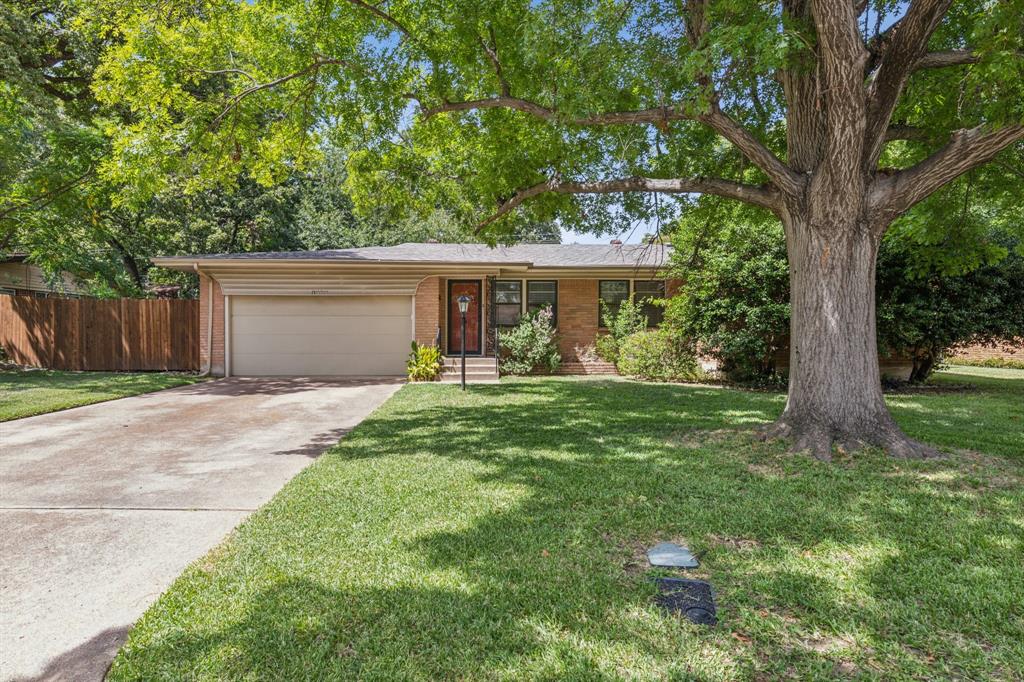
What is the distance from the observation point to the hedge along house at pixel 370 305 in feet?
43.2

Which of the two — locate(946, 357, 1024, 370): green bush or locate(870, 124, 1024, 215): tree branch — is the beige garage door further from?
locate(946, 357, 1024, 370): green bush

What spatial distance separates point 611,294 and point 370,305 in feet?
21.4

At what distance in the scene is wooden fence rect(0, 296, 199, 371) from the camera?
14.3 meters

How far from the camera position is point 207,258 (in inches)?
501

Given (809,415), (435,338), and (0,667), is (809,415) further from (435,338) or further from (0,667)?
(435,338)

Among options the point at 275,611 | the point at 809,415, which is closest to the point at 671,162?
the point at 809,415

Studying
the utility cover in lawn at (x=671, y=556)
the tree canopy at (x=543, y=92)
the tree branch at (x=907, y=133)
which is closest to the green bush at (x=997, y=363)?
the tree canopy at (x=543, y=92)

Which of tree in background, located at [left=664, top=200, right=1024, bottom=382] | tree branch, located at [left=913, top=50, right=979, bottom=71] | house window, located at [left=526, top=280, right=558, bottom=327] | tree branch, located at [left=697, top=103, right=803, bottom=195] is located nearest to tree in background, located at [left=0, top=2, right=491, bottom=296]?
house window, located at [left=526, top=280, right=558, bottom=327]

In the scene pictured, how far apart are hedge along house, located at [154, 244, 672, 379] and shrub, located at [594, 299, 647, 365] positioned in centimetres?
26

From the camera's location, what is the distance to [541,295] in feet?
48.5

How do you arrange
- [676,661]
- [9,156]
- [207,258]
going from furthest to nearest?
1. [9,156]
2. [207,258]
3. [676,661]

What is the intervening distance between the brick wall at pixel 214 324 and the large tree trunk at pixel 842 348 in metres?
13.0

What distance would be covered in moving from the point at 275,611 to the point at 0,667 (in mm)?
1016

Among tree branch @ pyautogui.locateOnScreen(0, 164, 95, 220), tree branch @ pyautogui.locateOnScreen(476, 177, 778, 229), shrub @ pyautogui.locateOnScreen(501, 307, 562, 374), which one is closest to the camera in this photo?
tree branch @ pyautogui.locateOnScreen(476, 177, 778, 229)
